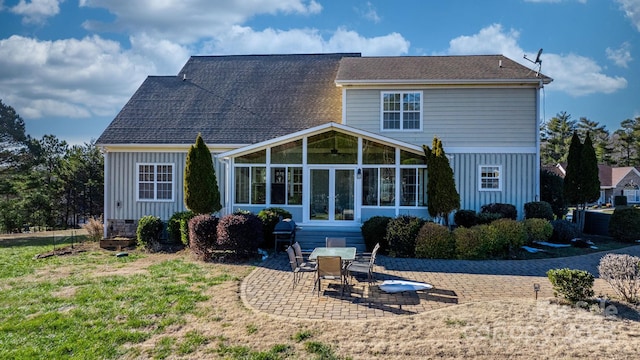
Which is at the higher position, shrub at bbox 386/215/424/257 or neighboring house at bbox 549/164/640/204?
neighboring house at bbox 549/164/640/204

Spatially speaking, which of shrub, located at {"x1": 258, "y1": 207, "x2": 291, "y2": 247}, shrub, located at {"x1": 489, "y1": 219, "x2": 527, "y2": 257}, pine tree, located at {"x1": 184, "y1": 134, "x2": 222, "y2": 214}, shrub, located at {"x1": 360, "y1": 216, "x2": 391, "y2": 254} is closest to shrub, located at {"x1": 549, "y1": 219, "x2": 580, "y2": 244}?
shrub, located at {"x1": 489, "y1": 219, "x2": 527, "y2": 257}

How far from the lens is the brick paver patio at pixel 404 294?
7.45 metres

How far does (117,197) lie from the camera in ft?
55.3

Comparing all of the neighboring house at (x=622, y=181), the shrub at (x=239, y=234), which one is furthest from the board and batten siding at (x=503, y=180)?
the neighboring house at (x=622, y=181)

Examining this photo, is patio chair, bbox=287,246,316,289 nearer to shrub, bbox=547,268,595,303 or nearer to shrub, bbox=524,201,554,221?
shrub, bbox=547,268,595,303

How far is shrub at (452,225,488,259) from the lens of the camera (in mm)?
12094

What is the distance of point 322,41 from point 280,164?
10.2m

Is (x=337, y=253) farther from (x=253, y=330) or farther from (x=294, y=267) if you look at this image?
(x=253, y=330)

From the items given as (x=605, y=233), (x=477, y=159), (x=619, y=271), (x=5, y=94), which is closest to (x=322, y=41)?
(x=477, y=159)

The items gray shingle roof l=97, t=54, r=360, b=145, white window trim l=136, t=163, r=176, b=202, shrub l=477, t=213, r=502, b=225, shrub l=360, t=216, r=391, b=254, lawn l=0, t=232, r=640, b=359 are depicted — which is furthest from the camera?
gray shingle roof l=97, t=54, r=360, b=145

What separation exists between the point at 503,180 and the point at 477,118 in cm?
263

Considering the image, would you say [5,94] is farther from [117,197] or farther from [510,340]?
[510,340]

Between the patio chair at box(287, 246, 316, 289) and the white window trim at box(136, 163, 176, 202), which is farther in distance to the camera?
the white window trim at box(136, 163, 176, 202)

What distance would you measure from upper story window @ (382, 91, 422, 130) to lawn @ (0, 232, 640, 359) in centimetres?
987
